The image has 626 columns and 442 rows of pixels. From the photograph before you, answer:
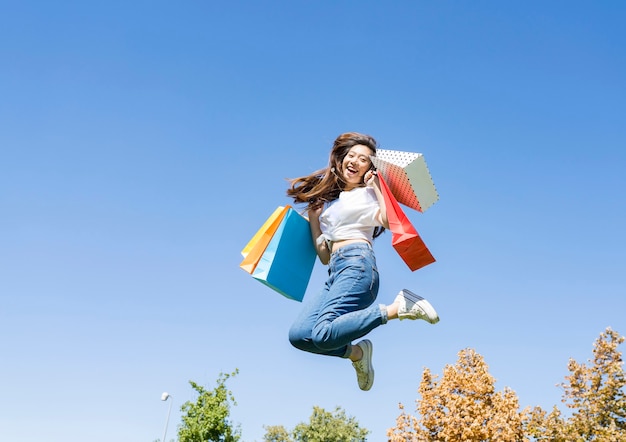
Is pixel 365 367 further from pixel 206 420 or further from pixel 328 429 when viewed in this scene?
pixel 328 429

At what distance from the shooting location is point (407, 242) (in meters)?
4.01

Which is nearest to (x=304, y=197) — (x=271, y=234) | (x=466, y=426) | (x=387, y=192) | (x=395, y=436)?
(x=271, y=234)

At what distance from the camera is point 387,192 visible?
14.1 ft

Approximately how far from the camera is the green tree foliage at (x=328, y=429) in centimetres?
3947

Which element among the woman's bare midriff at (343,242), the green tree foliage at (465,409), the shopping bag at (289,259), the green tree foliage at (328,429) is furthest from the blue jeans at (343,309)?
the green tree foliage at (328,429)

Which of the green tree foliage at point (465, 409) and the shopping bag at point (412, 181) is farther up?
the green tree foliage at point (465, 409)

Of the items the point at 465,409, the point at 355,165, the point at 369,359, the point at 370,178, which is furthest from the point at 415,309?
the point at 465,409

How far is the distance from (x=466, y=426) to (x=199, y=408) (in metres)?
7.93

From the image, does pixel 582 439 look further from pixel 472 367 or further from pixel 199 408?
pixel 199 408

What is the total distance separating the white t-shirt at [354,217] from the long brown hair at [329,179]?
23 cm

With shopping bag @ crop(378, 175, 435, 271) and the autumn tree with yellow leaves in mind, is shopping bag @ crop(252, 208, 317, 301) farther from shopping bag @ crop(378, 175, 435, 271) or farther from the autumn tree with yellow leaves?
the autumn tree with yellow leaves

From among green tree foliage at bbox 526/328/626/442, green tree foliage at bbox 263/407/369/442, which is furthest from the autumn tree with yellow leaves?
green tree foliage at bbox 263/407/369/442

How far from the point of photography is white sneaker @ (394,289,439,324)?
384 centimetres

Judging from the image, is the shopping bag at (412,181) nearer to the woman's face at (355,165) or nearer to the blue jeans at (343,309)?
the woman's face at (355,165)
